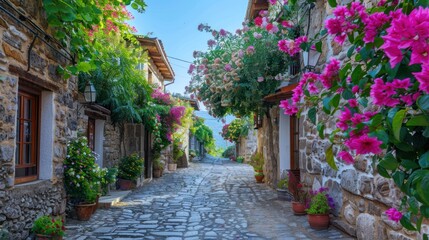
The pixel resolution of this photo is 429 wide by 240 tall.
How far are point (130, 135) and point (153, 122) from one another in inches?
28.5

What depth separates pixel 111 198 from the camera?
7570 mm

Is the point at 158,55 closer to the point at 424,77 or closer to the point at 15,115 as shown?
the point at 15,115

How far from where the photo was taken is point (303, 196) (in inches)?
240

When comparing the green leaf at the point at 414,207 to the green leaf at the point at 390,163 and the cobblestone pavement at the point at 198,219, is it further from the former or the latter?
the cobblestone pavement at the point at 198,219

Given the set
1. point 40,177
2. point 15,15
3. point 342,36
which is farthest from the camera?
point 40,177

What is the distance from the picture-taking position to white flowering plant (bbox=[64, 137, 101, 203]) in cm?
547

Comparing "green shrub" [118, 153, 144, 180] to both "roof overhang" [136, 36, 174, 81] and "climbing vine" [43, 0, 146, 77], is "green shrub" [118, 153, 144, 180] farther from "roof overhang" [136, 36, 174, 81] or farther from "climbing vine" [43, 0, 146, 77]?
"climbing vine" [43, 0, 146, 77]

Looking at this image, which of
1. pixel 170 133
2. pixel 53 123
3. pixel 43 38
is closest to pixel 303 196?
pixel 53 123

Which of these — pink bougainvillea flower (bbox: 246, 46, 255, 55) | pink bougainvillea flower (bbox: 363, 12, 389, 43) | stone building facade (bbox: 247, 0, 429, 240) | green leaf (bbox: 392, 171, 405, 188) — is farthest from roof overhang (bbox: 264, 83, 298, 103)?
green leaf (bbox: 392, 171, 405, 188)

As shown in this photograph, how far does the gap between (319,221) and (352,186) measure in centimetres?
78

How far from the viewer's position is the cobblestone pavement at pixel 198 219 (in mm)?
4973

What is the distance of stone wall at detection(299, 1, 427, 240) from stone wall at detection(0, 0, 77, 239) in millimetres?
3235

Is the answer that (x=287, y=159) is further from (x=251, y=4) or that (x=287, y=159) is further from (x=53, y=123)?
(x=53, y=123)

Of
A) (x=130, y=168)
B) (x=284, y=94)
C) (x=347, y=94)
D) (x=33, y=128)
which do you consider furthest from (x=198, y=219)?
(x=347, y=94)
